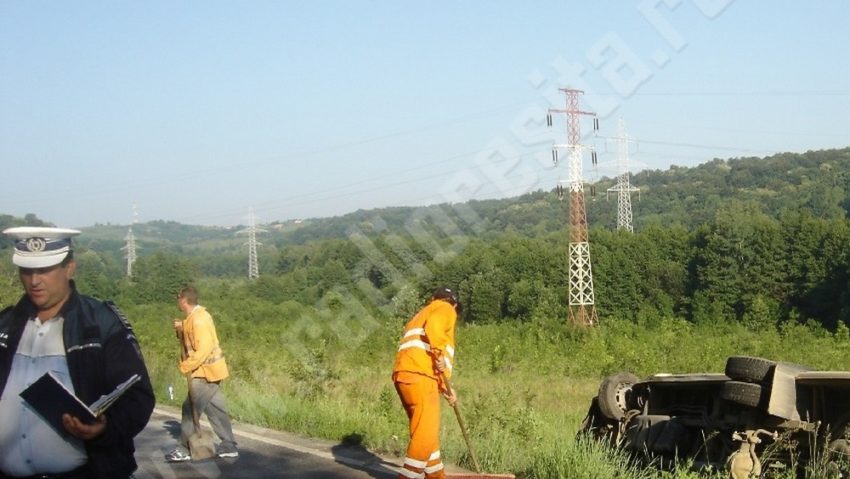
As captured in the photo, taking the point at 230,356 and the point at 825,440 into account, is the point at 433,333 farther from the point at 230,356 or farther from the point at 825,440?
the point at 230,356

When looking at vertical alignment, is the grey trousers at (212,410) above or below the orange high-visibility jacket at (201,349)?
below

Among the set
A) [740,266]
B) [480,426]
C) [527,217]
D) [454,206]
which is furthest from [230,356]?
[527,217]

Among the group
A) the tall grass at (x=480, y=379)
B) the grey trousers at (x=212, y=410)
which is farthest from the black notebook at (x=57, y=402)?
the grey trousers at (x=212, y=410)

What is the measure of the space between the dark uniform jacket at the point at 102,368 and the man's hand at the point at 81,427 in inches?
2.3

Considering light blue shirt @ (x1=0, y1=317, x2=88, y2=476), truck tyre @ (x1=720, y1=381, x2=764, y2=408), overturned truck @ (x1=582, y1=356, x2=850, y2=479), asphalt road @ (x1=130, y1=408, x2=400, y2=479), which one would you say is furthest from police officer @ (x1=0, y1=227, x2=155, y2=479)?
truck tyre @ (x1=720, y1=381, x2=764, y2=408)

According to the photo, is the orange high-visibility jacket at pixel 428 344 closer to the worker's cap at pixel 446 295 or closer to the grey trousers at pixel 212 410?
the worker's cap at pixel 446 295

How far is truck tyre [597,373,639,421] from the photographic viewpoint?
9.62 meters

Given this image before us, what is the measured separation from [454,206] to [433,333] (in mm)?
62574

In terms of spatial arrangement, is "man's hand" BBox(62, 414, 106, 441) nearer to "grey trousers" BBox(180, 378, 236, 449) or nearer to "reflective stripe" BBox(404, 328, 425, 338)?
"reflective stripe" BBox(404, 328, 425, 338)

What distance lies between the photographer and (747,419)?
7.96m

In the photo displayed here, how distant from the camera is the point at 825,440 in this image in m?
7.28

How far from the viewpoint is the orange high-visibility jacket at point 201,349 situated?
397 inches

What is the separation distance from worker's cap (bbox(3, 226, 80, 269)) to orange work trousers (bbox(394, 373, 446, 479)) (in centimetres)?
419

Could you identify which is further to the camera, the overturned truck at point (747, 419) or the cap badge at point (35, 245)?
the overturned truck at point (747, 419)
